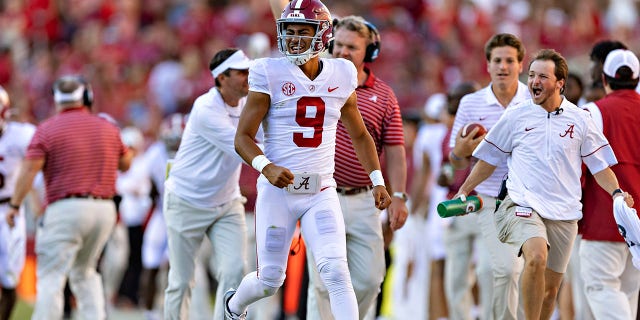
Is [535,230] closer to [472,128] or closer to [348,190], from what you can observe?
[472,128]

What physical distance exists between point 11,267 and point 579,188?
17.7 feet

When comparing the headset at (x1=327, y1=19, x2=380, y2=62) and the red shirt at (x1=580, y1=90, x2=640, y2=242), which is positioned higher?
the headset at (x1=327, y1=19, x2=380, y2=62)

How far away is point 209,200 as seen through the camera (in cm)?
967

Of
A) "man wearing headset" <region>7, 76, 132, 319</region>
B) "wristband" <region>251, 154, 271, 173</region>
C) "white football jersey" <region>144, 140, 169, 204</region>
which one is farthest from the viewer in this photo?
"white football jersey" <region>144, 140, 169, 204</region>

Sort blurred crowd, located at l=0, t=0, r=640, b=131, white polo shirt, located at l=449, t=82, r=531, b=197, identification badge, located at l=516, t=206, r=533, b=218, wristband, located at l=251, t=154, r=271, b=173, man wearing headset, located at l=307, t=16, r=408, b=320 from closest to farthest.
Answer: wristband, located at l=251, t=154, r=271, b=173
identification badge, located at l=516, t=206, r=533, b=218
man wearing headset, located at l=307, t=16, r=408, b=320
white polo shirt, located at l=449, t=82, r=531, b=197
blurred crowd, located at l=0, t=0, r=640, b=131

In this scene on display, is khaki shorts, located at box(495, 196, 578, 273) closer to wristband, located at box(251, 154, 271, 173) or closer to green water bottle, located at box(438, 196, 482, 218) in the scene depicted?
green water bottle, located at box(438, 196, 482, 218)

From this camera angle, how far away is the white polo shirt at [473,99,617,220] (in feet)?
27.8

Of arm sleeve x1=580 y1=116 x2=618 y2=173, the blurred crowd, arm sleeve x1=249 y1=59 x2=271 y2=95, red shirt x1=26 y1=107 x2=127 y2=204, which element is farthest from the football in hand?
the blurred crowd

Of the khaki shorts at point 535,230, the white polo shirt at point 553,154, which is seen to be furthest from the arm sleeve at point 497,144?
the khaki shorts at point 535,230

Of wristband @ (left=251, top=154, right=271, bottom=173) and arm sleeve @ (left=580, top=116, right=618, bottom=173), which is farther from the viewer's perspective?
arm sleeve @ (left=580, top=116, right=618, bottom=173)

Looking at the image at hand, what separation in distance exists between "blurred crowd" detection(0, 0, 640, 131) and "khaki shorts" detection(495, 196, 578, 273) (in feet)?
27.3

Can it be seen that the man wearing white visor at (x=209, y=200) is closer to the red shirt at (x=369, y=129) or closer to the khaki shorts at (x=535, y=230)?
the red shirt at (x=369, y=129)

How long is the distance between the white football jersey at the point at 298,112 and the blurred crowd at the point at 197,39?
9.17 m

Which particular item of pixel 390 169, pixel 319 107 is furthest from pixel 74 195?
pixel 319 107
